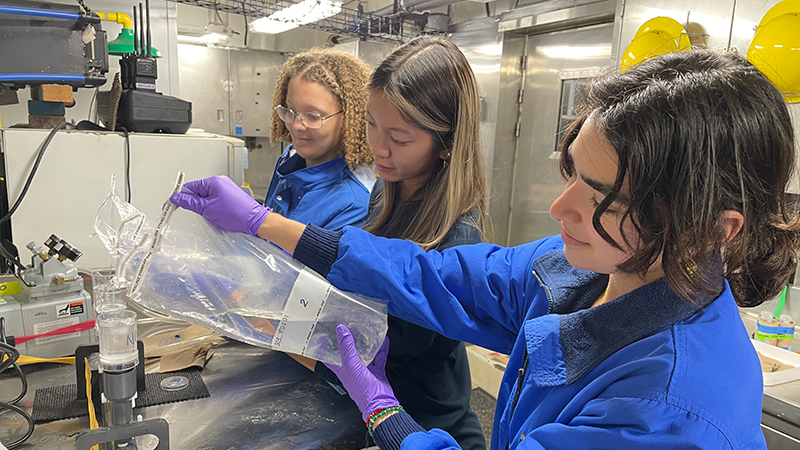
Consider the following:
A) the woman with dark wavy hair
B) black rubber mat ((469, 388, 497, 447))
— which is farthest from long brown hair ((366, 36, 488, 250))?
black rubber mat ((469, 388, 497, 447))

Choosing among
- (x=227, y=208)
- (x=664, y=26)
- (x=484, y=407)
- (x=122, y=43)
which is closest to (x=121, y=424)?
(x=227, y=208)

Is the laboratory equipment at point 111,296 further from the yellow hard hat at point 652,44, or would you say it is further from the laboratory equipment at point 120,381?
the yellow hard hat at point 652,44

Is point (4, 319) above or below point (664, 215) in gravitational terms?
below

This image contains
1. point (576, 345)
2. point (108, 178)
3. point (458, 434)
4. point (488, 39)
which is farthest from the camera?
point (488, 39)

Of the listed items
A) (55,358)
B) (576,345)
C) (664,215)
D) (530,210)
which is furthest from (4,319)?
(530,210)

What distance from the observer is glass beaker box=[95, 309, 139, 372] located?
2.27 feet

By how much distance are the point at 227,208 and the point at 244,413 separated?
39 cm

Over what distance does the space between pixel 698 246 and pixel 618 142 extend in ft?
0.45

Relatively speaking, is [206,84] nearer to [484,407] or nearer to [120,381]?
[484,407]

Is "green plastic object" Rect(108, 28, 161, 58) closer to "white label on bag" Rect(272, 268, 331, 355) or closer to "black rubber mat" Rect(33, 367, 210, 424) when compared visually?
"black rubber mat" Rect(33, 367, 210, 424)

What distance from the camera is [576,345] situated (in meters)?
0.63

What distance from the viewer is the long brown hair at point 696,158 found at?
51 centimetres

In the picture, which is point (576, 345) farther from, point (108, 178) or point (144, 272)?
point (108, 178)

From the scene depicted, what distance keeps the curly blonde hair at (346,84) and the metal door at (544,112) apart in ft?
5.73
